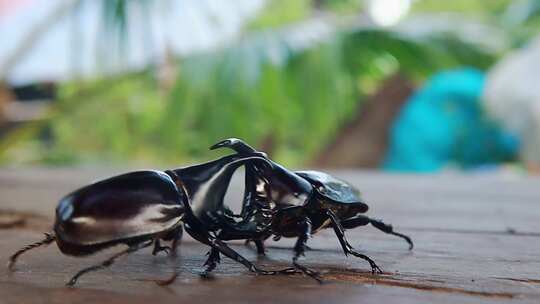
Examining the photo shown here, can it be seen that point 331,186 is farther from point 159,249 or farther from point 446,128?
point 446,128

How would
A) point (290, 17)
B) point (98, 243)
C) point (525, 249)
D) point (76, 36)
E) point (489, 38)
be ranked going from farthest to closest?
point (290, 17)
point (489, 38)
point (76, 36)
point (525, 249)
point (98, 243)

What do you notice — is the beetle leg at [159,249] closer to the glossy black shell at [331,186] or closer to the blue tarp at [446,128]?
the glossy black shell at [331,186]

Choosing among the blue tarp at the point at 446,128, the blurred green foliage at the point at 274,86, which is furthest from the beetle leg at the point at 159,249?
the blue tarp at the point at 446,128

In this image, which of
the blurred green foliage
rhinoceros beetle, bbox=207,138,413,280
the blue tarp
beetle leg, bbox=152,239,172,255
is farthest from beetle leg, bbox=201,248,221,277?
the blue tarp

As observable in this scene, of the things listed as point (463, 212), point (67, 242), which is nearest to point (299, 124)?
point (463, 212)

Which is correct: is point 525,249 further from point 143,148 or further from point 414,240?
point 143,148

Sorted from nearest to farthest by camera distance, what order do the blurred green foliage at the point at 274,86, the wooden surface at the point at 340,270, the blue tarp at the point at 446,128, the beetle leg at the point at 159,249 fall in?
the wooden surface at the point at 340,270 → the beetle leg at the point at 159,249 → the blurred green foliage at the point at 274,86 → the blue tarp at the point at 446,128

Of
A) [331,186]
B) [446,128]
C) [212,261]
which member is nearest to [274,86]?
[446,128]

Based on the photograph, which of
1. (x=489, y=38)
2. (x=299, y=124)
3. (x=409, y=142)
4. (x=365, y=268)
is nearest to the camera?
(x=365, y=268)
